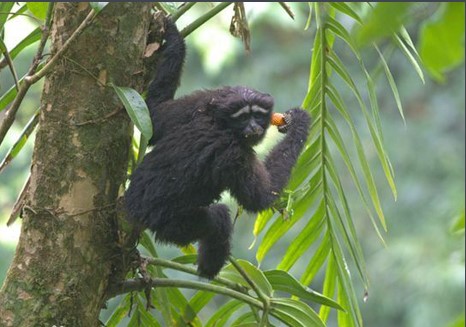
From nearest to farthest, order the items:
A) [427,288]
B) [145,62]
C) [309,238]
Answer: [145,62]
[309,238]
[427,288]

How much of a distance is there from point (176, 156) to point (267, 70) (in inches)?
367

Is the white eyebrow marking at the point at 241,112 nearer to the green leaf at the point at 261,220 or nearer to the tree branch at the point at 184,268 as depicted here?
the green leaf at the point at 261,220

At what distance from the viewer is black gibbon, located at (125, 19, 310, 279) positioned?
2295 mm

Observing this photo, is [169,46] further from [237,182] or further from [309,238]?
[309,238]

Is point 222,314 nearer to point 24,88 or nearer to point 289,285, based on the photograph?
point 289,285

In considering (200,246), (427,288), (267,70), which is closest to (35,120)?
(200,246)

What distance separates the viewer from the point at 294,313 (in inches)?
93.3

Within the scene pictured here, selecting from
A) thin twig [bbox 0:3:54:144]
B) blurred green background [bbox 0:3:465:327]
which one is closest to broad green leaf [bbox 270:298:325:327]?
thin twig [bbox 0:3:54:144]

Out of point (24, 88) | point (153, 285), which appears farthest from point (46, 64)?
point (153, 285)

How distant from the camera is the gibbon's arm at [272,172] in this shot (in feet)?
7.88

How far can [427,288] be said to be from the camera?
8.91 meters

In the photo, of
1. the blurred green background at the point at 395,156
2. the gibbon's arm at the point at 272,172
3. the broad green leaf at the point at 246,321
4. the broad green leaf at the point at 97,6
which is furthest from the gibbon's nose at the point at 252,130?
the blurred green background at the point at 395,156

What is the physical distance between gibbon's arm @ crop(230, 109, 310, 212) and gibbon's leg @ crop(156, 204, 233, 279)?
A: 3.8 inches

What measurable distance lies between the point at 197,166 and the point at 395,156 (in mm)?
8868
